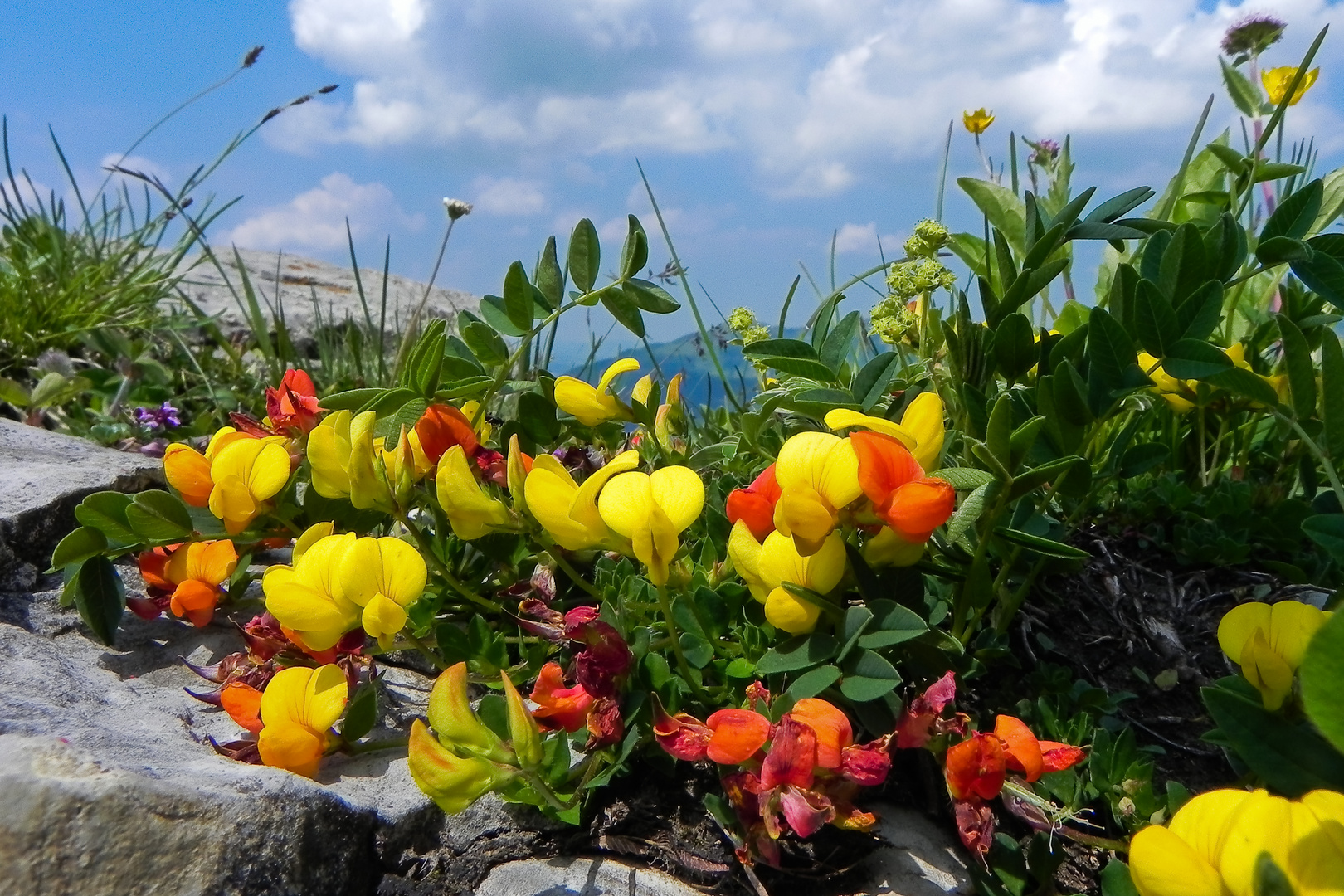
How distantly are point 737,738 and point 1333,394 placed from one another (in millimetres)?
778

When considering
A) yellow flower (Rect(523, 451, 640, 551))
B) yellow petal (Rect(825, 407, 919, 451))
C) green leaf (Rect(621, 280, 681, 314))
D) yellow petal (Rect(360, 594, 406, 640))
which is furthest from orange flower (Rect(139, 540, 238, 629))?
yellow petal (Rect(825, 407, 919, 451))

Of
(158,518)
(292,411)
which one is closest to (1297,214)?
(292,411)

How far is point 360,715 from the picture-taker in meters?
1.22

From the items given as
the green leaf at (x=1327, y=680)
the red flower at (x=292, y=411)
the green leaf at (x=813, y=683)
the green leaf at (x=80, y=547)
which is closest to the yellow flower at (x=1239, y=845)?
the green leaf at (x=1327, y=680)

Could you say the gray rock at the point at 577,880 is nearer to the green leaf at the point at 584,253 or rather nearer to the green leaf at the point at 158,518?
the green leaf at the point at 158,518

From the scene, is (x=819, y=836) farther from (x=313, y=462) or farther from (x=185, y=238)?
(x=185, y=238)

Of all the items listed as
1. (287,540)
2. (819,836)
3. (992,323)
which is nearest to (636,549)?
(819,836)

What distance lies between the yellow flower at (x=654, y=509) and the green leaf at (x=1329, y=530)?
0.63 meters

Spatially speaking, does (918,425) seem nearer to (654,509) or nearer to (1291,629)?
(654,509)

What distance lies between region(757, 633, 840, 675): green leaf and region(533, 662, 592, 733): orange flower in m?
0.21

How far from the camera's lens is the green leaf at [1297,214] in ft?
4.04

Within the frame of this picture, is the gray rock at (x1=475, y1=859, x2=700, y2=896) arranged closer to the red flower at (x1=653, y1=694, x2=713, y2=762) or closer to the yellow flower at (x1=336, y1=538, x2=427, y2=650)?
the red flower at (x1=653, y1=694, x2=713, y2=762)

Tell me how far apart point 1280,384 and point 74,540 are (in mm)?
1967

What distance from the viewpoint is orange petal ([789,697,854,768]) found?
96cm
